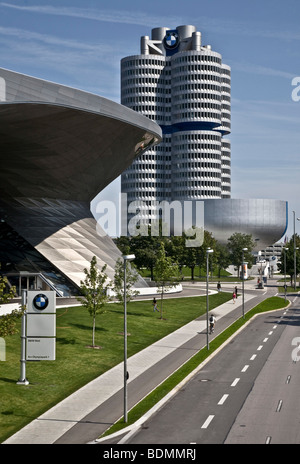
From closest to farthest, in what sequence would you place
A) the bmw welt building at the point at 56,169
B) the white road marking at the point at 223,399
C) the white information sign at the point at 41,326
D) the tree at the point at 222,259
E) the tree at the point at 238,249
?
the white road marking at the point at 223,399 < the white information sign at the point at 41,326 < the bmw welt building at the point at 56,169 < the tree at the point at 222,259 < the tree at the point at 238,249

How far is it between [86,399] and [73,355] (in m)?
10.6

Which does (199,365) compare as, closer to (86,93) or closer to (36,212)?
(86,93)

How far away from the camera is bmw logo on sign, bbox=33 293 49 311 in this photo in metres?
32.8

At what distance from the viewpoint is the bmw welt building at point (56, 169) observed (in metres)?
47.7

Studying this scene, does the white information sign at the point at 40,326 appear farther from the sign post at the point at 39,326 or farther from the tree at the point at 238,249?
the tree at the point at 238,249

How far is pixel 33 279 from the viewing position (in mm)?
65125

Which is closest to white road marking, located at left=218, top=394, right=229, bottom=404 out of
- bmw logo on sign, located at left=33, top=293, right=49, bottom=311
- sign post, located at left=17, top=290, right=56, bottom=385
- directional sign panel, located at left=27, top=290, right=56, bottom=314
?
sign post, located at left=17, top=290, right=56, bottom=385

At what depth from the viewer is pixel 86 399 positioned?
104 feet

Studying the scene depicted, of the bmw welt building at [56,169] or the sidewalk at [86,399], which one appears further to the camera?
the bmw welt building at [56,169]

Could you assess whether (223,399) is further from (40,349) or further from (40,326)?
(40,326)

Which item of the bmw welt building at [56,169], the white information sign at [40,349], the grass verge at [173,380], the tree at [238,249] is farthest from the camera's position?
the tree at [238,249]

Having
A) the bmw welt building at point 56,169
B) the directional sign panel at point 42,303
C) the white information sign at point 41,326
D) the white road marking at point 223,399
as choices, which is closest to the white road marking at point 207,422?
the white road marking at point 223,399

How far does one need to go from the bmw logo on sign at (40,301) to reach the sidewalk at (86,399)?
4.57 m

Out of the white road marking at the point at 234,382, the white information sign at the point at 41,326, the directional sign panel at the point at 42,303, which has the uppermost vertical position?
the directional sign panel at the point at 42,303
